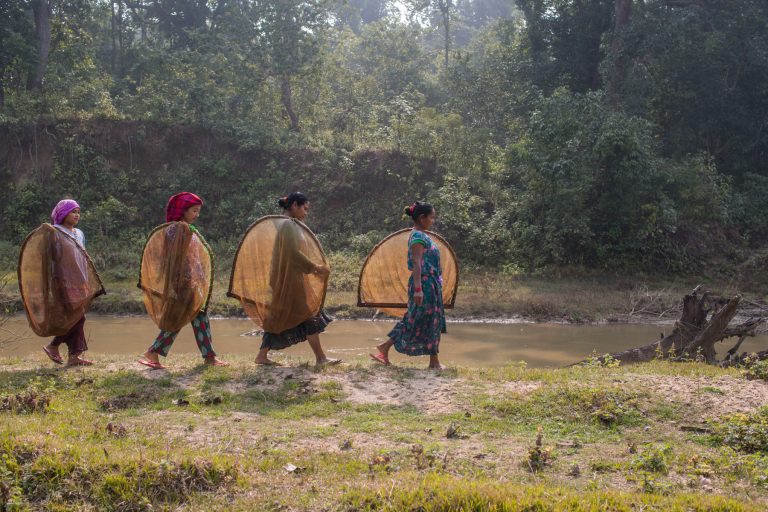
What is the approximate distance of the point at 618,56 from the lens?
21.2 metres

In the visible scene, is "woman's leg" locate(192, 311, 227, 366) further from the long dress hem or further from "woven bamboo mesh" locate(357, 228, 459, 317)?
"woven bamboo mesh" locate(357, 228, 459, 317)

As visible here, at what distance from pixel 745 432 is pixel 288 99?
2278cm

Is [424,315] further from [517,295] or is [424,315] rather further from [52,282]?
[517,295]

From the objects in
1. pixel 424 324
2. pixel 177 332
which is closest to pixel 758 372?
pixel 424 324

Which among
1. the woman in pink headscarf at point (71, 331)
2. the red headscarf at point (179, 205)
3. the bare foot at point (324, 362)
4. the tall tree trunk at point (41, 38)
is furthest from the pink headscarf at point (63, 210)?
the tall tree trunk at point (41, 38)

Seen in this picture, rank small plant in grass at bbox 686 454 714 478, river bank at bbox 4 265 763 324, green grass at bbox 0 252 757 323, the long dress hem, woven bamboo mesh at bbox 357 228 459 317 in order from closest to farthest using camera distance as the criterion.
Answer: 1. small plant in grass at bbox 686 454 714 478
2. the long dress hem
3. woven bamboo mesh at bbox 357 228 459 317
4. river bank at bbox 4 265 763 324
5. green grass at bbox 0 252 757 323

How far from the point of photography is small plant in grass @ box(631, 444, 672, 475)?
4570 mm

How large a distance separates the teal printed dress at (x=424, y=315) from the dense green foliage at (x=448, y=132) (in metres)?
11.4

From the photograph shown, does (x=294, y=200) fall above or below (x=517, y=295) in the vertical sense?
above

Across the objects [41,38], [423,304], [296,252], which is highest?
[41,38]

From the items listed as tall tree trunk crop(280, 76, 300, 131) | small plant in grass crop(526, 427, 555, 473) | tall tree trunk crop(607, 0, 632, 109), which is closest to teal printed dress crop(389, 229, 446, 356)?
small plant in grass crop(526, 427, 555, 473)

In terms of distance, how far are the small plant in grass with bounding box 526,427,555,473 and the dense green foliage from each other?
1395 cm

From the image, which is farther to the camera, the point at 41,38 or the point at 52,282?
the point at 41,38

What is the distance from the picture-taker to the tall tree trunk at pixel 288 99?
25567mm
